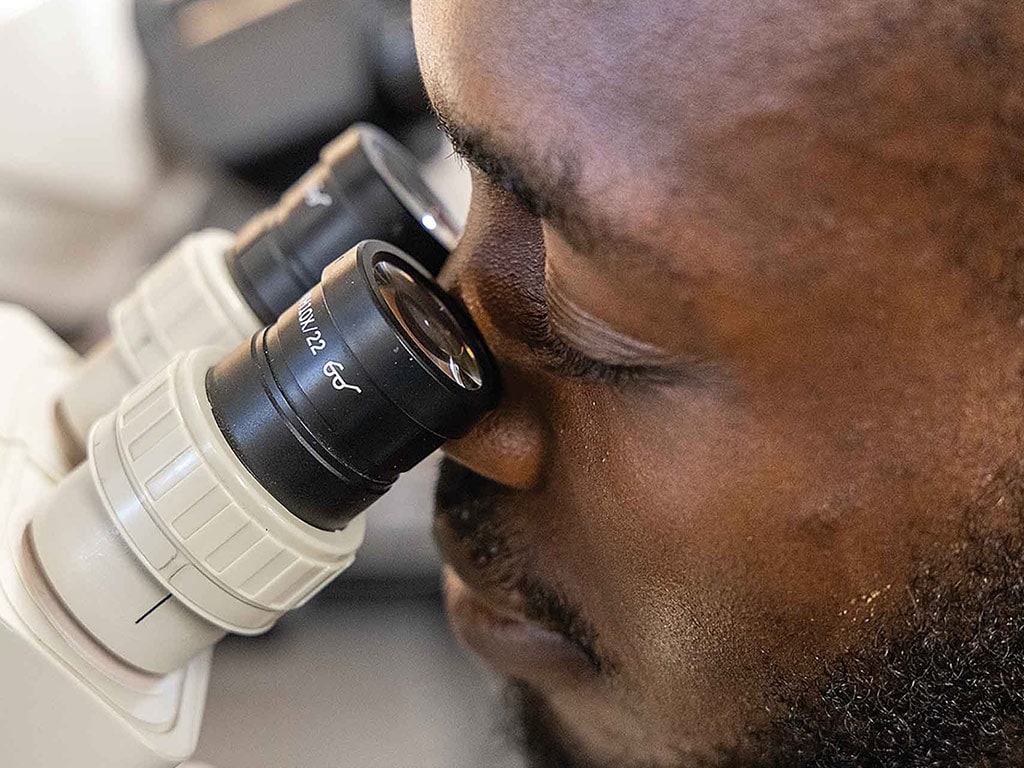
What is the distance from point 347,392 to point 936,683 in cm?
28

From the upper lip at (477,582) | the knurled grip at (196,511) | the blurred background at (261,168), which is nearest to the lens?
the knurled grip at (196,511)

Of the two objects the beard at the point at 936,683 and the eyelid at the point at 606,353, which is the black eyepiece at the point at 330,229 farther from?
the beard at the point at 936,683

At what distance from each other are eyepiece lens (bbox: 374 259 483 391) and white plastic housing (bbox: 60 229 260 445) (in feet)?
0.43

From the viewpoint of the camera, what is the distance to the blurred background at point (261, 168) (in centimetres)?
90

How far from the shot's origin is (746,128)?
0.41m

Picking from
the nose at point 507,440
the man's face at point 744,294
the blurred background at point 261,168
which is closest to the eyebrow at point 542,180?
the man's face at point 744,294

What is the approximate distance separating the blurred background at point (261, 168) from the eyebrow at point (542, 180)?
1.52ft

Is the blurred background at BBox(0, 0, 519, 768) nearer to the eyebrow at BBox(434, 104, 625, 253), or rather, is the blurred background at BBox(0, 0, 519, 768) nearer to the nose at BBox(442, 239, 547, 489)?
the nose at BBox(442, 239, 547, 489)

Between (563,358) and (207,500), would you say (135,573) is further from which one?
(563,358)

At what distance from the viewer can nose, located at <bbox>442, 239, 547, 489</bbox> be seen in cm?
55

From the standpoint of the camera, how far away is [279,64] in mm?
950

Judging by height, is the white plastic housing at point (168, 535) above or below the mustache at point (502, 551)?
above

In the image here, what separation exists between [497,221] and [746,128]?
15 centimetres

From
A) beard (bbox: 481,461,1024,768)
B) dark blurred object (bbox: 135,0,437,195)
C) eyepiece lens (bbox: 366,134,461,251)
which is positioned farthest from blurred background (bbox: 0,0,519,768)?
beard (bbox: 481,461,1024,768)
